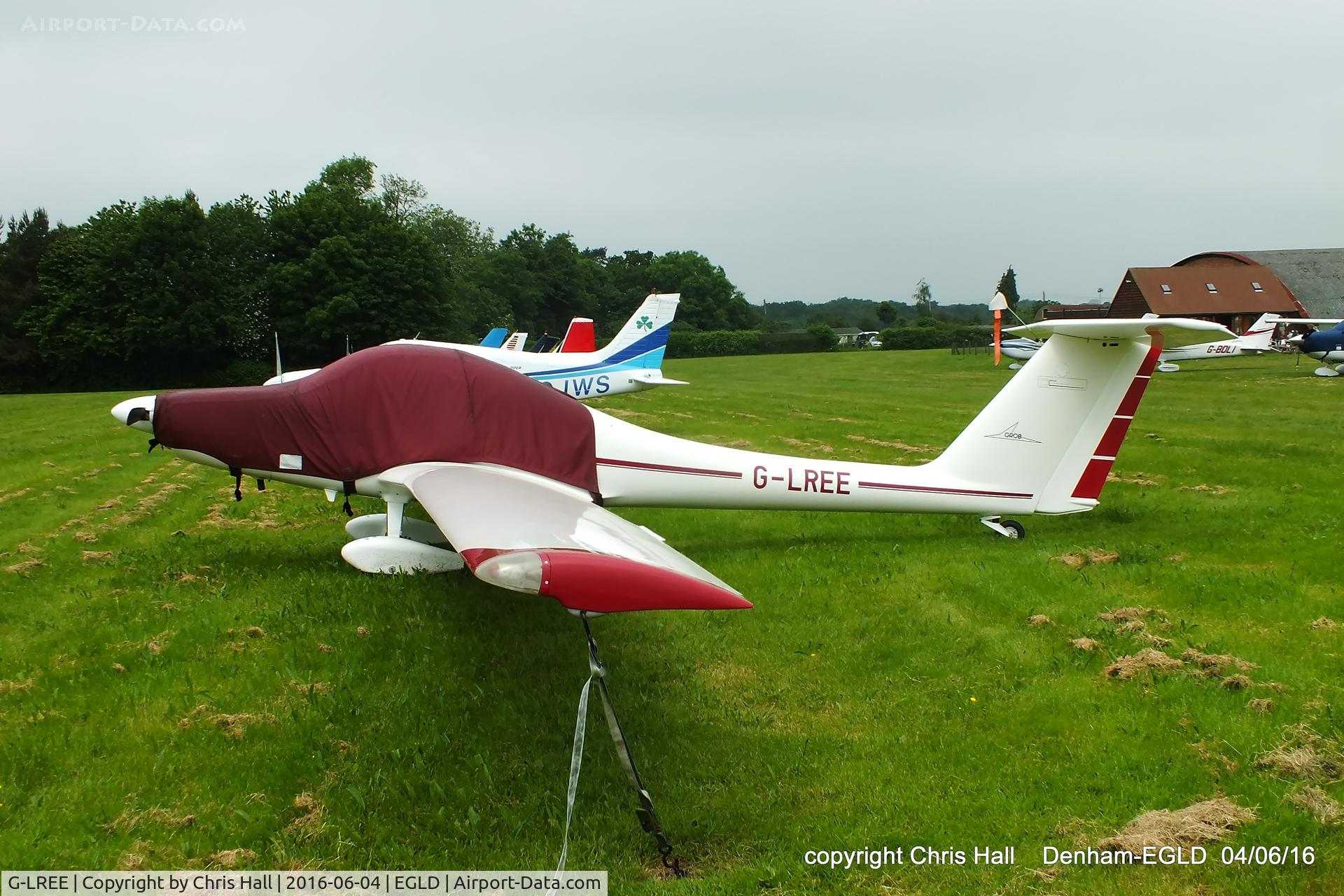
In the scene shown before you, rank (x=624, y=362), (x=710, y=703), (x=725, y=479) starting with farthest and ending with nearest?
(x=624, y=362) < (x=725, y=479) < (x=710, y=703)

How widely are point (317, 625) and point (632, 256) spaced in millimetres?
119319

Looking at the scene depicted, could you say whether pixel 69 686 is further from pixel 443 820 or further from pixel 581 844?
pixel 581 844

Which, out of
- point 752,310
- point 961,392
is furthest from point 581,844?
point 752,310

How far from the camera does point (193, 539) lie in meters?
8.67

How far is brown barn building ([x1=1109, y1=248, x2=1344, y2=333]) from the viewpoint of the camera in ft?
172

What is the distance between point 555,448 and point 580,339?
23.0m

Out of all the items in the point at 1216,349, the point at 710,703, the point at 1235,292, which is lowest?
the point at 710,703

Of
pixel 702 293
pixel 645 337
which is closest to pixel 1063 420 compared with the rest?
pixel 645 337

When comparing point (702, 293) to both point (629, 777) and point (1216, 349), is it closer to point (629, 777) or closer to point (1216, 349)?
point (1216, 349)

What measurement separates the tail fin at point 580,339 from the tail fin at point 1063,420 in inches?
868

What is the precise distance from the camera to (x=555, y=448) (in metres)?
7.25

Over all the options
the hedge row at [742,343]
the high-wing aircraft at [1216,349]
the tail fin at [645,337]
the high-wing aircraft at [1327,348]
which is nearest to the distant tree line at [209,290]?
the hedge row at [742,343]

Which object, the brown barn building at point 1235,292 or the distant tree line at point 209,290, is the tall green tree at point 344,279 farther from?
the brown barn building at point 1235,292

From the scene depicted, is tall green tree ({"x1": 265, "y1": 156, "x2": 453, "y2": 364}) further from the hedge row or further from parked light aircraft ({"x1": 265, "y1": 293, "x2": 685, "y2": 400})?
parked light aircraft ({"x1": 265, "y1": 293, "x2": 685, "y2": 400})
